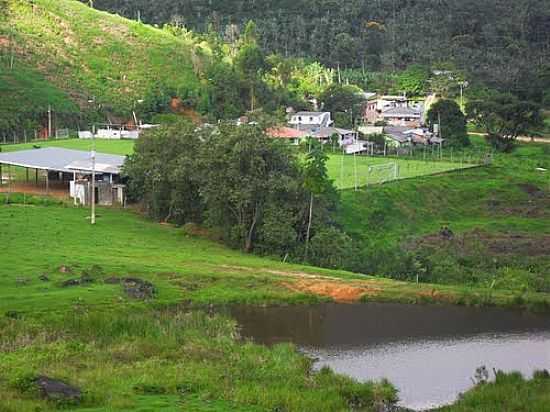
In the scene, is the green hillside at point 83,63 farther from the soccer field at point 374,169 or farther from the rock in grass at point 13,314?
the rock in grass at point 13,314

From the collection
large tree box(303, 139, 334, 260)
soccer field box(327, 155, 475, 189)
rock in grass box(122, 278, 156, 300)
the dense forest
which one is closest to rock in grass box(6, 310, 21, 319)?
rock in grass box(122, 278, 156, 300)

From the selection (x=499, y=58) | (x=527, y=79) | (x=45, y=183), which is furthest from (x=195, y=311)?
(x=499, y=58)

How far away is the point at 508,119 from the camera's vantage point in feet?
308

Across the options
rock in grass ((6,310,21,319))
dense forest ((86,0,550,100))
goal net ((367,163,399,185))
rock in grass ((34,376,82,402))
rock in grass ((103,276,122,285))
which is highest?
dense forest ((86,0,550,100))

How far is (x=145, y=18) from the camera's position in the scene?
15925 centimetres

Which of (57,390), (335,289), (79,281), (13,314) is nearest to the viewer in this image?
(57,390)

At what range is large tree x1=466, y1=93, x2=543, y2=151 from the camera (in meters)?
92.8

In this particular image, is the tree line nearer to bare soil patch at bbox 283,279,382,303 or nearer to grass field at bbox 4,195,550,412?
grass field at bbox 4,195,550,412

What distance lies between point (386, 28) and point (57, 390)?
14366 centimetres

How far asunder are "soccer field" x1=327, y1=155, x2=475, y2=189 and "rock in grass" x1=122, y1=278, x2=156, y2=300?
2676 cm

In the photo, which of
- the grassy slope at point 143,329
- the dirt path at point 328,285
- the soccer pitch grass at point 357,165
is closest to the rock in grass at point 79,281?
the grassy slope at point 143,329

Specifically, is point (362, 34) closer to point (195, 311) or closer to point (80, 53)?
point (80, 53)

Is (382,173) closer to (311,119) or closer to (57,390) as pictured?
(311,119)

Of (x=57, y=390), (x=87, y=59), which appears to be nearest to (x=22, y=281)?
(x=57, y=390)
